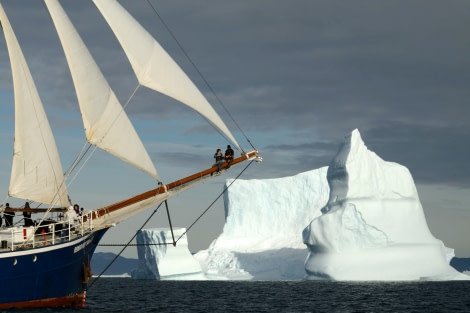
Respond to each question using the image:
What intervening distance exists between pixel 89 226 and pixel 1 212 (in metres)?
→ 3.08

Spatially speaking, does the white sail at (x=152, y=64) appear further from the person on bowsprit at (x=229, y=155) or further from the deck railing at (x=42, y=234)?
the deck railing at (x=42, y=234)

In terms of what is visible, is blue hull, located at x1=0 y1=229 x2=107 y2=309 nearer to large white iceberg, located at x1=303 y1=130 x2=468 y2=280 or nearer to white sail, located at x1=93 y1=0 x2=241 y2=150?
white sail, located at x1=93 y1=0 x2=241 y2=150

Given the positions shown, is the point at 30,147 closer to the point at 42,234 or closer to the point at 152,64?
the point at 42,234

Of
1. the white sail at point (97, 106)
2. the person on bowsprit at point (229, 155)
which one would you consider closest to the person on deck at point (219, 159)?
the person on bowsprit at point (229, 155)

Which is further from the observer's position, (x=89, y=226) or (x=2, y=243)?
(x=89, y=226)

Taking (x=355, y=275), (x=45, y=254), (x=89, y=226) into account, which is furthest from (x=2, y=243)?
(x=355, y=275)

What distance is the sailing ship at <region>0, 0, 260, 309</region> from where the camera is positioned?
2484 cm

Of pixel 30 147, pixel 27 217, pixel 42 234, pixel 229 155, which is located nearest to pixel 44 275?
pixel 42 234

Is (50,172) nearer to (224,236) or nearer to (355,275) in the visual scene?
(355,275)

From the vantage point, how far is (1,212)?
2684 centimetres

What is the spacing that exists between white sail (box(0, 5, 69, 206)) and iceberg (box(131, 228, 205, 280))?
41855 millimetres

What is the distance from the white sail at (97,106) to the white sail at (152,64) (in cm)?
181

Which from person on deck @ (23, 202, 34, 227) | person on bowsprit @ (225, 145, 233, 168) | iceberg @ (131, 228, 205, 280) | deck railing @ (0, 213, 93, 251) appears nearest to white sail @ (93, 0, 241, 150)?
person on bowsprit @ (225, 145, 233, 168)

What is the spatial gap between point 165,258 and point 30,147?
44192mm
